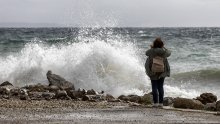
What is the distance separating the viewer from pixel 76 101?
12766 mm

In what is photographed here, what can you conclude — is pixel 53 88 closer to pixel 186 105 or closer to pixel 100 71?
pixel 100 71

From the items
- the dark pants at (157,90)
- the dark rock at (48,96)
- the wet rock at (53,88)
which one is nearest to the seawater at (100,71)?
the wet rock at (53,88)

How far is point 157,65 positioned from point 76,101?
2.25 meters

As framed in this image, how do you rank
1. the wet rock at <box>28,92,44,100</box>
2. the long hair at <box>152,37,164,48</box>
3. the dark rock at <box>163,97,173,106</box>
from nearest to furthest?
the long hair at <box>152,37,164,48</box>
the dark rock at <box>163,97,173,106</box>
the wet rock at <box>28,92,44,100</box>

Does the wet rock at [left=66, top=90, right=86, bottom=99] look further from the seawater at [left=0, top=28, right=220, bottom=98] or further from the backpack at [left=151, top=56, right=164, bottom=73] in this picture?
the seawater at [left=0, top=28, right=220, bottom=98]

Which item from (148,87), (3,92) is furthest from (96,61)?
(3,92)

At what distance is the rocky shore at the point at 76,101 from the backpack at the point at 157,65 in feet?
2.65

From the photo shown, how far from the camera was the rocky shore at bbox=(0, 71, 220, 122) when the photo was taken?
11.6 m

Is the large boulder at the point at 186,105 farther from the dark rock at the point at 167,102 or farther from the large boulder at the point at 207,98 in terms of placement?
the large boulder at the point at 207,98

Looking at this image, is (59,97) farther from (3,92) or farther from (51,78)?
(51,78)

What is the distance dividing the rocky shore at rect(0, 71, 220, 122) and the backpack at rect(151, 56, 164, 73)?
2.65 feet

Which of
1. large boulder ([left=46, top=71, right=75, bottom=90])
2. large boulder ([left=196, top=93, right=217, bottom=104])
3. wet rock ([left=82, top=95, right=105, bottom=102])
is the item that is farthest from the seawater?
wet rock ([left=82, top=95, right=105, bottom=102])

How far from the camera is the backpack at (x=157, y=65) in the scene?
38.8ft

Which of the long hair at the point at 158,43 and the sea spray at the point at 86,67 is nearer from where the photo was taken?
the long hair at the point at 158,43
